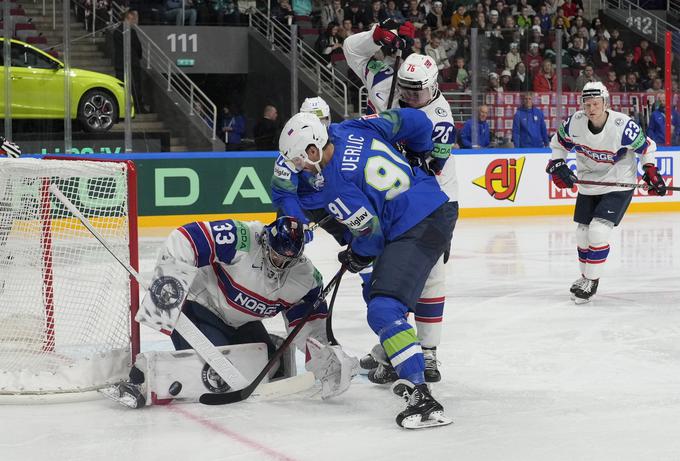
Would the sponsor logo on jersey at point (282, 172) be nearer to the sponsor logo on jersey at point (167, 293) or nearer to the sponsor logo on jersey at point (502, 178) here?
the sponsor logo on jersey at point (167, 293)

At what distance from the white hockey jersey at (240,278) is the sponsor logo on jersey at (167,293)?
0.27 feet

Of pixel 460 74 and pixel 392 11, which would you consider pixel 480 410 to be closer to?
pixel 460 74

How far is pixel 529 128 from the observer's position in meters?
11.8

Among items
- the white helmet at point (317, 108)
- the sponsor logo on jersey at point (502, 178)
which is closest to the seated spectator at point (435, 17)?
the sponsor logo on jersey at point (502, 178)

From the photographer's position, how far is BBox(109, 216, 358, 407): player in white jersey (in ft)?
12.3

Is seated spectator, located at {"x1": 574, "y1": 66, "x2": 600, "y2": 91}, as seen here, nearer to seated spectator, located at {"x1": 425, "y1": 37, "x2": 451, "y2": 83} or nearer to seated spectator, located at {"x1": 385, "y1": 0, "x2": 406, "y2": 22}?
seated spectator, located at {"x1": 425, "y1": 37, "x2": 451, "y2": 83}

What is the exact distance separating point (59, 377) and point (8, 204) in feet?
2.55

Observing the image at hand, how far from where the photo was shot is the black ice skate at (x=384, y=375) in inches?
169

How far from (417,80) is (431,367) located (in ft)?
3.80

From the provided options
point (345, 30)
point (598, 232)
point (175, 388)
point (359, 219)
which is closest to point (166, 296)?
point (175, 388)

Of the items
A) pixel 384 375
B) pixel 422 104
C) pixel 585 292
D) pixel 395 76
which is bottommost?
pixel 585 292

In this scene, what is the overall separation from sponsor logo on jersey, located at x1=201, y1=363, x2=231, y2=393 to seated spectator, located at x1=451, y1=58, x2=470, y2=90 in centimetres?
781

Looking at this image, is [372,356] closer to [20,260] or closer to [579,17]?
[20,260]

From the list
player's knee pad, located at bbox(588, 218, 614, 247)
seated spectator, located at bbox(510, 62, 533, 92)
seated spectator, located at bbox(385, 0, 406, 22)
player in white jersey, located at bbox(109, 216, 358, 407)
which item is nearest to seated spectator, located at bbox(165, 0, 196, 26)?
seated spectator, located at bbox(385, 0, 406, 22)
